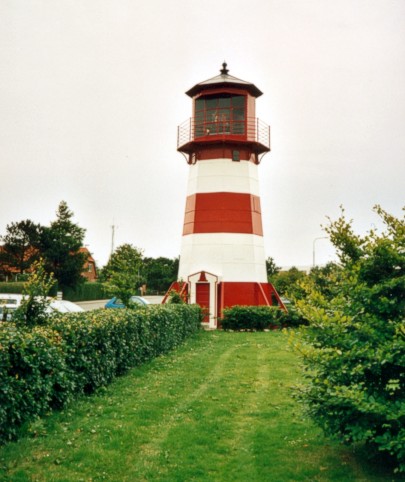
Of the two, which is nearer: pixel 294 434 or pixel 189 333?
pixel 294 434

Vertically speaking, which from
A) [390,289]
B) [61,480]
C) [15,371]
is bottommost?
[61,480]

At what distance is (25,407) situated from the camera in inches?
314

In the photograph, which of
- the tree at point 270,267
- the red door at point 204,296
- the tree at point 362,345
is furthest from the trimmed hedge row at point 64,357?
the tree at point 270,267

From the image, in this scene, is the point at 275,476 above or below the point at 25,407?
below

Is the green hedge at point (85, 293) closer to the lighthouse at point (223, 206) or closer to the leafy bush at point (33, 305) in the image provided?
the lighthouse at point (223, 206)

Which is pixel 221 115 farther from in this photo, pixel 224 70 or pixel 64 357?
pixel 64 357

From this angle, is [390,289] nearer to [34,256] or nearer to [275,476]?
[275,476]

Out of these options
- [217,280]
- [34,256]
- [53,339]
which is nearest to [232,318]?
[217,280]

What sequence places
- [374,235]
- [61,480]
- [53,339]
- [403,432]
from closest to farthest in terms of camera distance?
[403,432] → [61,480] → [374,235] → [53,339]

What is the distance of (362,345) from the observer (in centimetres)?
648

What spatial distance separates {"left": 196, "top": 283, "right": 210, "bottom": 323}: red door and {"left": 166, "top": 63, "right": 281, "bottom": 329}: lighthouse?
5cm

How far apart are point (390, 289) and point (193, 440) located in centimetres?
357

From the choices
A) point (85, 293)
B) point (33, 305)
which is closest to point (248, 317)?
point (33, 305)

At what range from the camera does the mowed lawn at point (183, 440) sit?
22.1 feet
